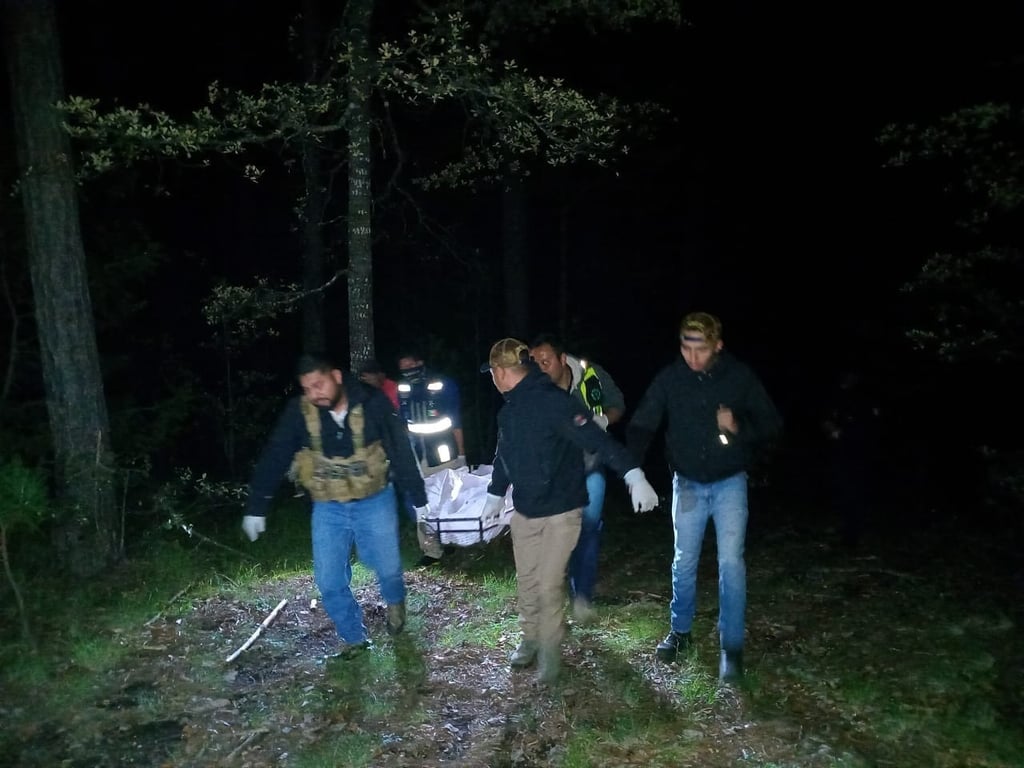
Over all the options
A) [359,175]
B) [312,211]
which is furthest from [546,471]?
[312,211]

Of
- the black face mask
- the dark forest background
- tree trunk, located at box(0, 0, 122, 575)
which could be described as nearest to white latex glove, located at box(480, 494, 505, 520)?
the black face mask

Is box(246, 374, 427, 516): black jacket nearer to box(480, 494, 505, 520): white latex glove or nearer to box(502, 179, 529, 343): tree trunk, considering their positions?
box(480, 494, 505, 520): white latex glove

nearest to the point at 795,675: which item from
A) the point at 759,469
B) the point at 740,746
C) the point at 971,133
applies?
the point at 740,746

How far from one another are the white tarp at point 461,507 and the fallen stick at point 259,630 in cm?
138

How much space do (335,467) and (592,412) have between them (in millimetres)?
1719

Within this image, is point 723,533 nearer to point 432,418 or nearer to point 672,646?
point 672,646

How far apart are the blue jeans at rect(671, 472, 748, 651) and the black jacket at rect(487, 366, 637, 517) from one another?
0.46 meters

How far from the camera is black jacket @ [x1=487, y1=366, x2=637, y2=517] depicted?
470 cm

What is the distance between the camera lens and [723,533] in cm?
483

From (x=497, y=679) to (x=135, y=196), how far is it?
7053 mm

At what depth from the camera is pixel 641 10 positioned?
7.52 m

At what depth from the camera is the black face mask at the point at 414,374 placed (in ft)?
26.2

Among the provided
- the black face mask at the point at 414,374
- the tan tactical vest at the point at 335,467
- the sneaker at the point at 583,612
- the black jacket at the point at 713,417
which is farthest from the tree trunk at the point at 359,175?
the black jacket at the point at 713,417

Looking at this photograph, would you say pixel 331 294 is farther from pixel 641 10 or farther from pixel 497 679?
pixel 497 679
